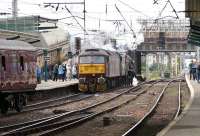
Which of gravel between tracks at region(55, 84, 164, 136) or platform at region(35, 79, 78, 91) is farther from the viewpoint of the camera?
platform at region(35, 79, 78, 91)

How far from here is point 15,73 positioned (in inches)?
933

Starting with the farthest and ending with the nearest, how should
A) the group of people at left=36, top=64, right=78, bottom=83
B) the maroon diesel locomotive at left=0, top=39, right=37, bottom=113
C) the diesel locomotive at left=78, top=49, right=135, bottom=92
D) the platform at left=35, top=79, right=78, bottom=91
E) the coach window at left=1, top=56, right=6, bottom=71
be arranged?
the group of people at left=36, top=64, right=78, bottom=83, the diesel locomotive at left=78, top=49, right=135, bottom=92, the platform at left=35, top=79, right=78, bottom=91, the maroon diesel locomotive at left=0, top=39, right=37, bottom=113, the coach window at left=1, top=56, right=6, bottom=71

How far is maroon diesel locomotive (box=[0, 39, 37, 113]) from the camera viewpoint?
74.2 ft

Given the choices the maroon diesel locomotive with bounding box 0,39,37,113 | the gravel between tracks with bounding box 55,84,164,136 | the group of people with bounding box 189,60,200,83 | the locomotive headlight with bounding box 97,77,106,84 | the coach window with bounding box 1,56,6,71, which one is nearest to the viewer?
the gravel between tracks with bounding box 55,84,164,136

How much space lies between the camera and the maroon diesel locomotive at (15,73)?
22.6 metres

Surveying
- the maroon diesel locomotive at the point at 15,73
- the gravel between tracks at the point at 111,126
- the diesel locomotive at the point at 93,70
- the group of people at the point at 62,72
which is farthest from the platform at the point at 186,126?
the group of people at the point at 62,72

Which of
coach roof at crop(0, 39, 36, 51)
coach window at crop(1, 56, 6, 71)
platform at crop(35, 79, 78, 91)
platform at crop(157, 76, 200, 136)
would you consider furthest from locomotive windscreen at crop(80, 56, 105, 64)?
coach window at crop(1, 56, 6, 71)

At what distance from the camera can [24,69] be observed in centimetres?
2484

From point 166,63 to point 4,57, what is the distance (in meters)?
133

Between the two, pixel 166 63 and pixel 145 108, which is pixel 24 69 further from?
pixel 166 63

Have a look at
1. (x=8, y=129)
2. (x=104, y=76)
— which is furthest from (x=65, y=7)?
(x=8, y=129)

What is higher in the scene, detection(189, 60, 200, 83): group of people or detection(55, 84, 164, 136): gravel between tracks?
detection(189, 60, 200, 83): group of people

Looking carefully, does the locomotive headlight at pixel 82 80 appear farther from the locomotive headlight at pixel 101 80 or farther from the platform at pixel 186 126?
the platform at pixel 186 126

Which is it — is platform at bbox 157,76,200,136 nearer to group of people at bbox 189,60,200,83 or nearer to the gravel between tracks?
the gravel between tracks
